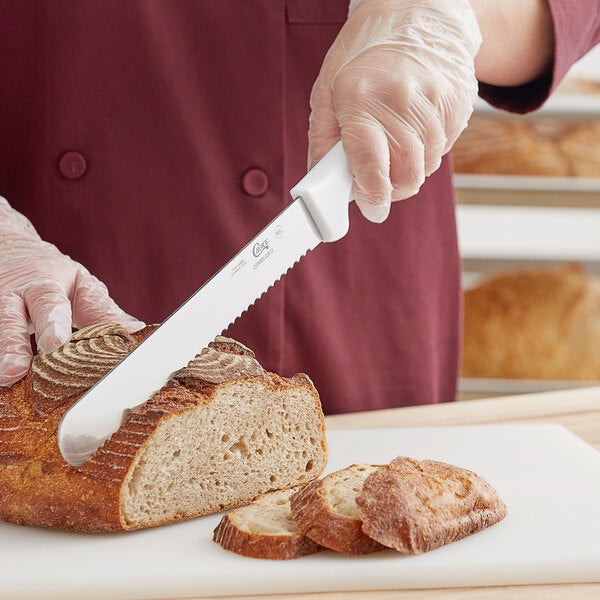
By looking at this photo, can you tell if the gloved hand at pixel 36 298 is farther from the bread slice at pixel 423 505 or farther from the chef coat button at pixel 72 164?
the bread slice at pixel 423 505

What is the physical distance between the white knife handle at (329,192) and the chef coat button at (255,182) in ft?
1.42

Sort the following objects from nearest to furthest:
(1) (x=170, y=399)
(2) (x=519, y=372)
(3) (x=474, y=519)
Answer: (3) (x=474, y=519) → (1) (x=170, y=399) → (2) (x=519, y=372)

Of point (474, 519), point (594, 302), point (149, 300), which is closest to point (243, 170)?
point (149, 300)

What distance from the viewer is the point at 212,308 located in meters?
1.72

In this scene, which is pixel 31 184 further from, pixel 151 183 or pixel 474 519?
pixel 474 519

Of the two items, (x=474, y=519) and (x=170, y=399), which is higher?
(x=170, y=399)

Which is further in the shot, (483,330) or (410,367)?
(483,330)

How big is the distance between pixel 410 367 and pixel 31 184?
1.10 meters

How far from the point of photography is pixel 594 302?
3.83 meters

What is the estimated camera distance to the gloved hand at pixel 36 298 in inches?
72.9

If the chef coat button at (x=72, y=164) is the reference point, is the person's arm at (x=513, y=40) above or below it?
above

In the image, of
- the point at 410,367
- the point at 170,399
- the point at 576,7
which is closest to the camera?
the point at 170,399

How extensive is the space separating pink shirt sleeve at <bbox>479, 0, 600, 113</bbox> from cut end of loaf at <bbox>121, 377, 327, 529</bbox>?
1.05m

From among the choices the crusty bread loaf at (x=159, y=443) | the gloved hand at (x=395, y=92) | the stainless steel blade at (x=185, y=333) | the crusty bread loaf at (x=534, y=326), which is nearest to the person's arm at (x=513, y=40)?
the gloved hand at (x=395, y=92)
